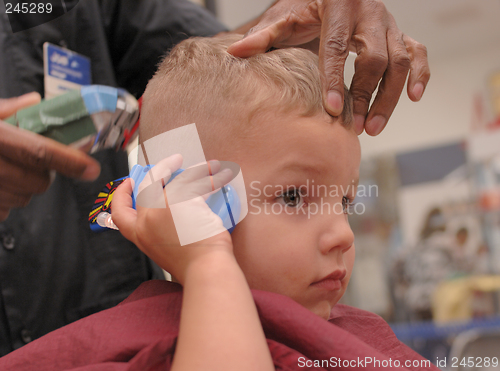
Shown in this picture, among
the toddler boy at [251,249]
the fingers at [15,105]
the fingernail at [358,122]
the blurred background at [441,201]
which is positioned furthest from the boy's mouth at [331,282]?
the blurred background at [441,201]

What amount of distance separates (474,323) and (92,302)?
219 centimetres

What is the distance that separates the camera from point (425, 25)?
177 cm

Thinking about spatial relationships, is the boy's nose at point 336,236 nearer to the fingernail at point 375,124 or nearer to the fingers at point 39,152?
the fingernail at point 375,124

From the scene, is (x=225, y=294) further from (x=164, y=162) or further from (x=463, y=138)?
(x=463, y=138)

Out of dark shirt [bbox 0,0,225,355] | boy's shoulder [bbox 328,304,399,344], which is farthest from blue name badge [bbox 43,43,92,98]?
boy's shoulder [bbox 328,304,399,344]

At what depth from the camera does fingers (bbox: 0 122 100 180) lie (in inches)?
19.2

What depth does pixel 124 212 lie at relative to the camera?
567mm

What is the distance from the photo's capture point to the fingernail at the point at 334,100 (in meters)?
0.61

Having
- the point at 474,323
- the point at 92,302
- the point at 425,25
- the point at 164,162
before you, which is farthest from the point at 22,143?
the point at 474,323

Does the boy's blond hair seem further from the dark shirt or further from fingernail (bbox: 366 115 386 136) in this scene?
the dark shirt

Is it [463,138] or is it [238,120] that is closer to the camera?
[238,120]

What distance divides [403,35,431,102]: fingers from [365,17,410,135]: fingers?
0.03 m

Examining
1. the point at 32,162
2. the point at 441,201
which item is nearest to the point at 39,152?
the point at 32,162

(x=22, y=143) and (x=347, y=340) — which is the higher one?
(x=22, y=143)
